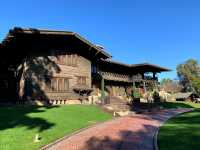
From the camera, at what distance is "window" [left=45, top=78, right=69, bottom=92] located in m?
35.0

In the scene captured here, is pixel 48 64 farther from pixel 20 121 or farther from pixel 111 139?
pixel 111 139

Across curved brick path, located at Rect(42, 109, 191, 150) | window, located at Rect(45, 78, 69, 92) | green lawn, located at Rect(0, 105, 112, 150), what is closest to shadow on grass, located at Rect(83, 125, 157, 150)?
curved brick path, located at Rect(42, 109, 191, 150)

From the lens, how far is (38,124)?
20.9 m

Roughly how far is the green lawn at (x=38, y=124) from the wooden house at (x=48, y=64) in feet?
21.0

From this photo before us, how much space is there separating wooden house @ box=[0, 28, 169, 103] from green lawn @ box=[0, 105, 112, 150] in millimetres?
6401

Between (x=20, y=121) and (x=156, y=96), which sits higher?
(x=156, y=96)

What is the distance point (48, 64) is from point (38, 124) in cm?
1482

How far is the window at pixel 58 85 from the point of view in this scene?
3496 centimetres

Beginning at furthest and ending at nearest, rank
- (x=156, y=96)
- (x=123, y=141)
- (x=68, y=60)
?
(x=156, y=96)
(x=68, y=60)
(x=123, y=141)

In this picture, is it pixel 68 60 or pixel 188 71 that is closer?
pixel 68 60

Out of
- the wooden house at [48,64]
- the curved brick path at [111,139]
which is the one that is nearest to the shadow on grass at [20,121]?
the curved brick path at [111,139]

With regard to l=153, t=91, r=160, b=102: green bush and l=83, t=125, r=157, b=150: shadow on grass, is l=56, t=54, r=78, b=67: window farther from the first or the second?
l=153, t=91, r=160, b=102: green bush

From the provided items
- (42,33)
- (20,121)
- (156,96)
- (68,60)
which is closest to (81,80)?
(68,60)

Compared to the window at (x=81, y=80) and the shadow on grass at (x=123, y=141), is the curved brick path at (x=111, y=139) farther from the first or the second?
the window at (x=81, y=80)
